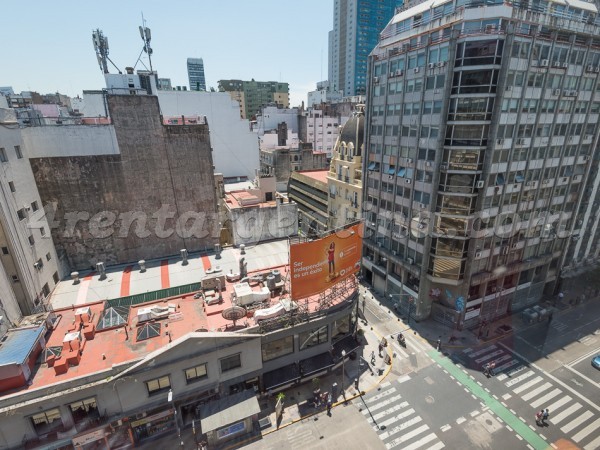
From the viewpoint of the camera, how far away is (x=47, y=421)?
23812 millimetres

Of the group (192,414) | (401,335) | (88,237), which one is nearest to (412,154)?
(401,335)

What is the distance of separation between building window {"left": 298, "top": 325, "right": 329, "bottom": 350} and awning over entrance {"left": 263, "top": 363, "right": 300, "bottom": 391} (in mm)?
2318

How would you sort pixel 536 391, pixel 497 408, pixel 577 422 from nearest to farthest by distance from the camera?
pixel 577 422, pixel 497 408, pixel 536 391

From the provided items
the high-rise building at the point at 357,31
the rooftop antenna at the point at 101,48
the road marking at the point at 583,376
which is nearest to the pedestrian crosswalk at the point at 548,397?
the road marking at the point at 583,376

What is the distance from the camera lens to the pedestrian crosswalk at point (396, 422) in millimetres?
27250

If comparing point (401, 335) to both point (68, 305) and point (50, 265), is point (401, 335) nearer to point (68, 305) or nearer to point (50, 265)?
point (68, 305)

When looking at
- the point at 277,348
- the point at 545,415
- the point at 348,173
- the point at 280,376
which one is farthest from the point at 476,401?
the point at 348,173

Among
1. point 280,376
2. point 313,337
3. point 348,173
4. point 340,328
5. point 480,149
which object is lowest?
point 280,376

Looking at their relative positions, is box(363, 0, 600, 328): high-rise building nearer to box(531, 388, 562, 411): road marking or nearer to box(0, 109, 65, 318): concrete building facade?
box(531, 388, 562, 411): road marking

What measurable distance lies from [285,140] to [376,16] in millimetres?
126502

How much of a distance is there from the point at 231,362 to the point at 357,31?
643 ft

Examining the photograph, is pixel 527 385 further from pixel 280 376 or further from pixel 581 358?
pixel 280 376

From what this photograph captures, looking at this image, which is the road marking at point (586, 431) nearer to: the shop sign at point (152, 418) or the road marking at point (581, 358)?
the road marking at point (581, 358)

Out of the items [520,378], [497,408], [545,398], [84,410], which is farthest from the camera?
[520,378]
